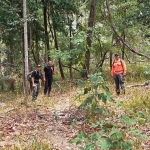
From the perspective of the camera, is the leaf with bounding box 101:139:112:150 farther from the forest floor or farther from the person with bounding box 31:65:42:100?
the person with bounding box 31:65:42:100

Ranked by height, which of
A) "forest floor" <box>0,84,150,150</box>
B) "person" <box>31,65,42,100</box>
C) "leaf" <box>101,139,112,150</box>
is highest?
"person" <box>31,65,42,100</box>

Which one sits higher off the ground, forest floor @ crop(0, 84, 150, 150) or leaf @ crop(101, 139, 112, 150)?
leaf @ crop(101, 139, 112, 150)

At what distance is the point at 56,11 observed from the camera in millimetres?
21406

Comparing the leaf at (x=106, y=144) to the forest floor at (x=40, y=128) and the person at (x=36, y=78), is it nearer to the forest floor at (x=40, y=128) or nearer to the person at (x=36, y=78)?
the forest floor at (x=40, y=128)

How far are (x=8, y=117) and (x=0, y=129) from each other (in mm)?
1471

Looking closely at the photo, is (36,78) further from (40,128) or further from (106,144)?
(106,144)

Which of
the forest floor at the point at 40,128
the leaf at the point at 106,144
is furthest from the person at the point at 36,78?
the leaf at the point at 106,144

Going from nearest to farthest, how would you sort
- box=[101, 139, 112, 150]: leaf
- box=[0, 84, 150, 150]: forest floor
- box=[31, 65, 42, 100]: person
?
1. box=[101, 139, 112, 150]: leaf
2. box=[0, 84, 150, 150]: forest floor
3. box=[31, 65, 42, 100]: person

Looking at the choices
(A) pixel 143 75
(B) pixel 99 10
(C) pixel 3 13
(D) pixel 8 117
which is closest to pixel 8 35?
(C) pixel 3 13

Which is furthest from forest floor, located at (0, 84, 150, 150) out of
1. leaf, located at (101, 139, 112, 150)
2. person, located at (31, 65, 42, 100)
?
person, located at (31, 65, 42, 100)

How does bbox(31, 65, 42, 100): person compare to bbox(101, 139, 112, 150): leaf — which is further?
bbox(31, 65, 42, 100): person

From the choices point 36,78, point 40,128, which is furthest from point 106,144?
point 36,78

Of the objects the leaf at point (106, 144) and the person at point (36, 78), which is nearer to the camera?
the leaf at point (106, 144)

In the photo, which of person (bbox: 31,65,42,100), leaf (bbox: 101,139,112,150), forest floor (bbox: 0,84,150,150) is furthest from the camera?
person (bbox: 31,65,42,100)
